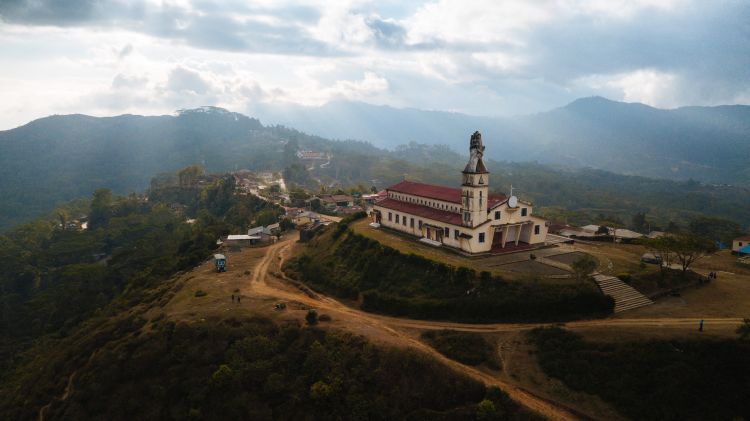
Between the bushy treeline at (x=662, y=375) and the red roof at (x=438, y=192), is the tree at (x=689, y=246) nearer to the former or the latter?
the bushy treeline at (x=662, y=375)

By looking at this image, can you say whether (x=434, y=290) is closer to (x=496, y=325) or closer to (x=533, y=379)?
(x=496, y=325)

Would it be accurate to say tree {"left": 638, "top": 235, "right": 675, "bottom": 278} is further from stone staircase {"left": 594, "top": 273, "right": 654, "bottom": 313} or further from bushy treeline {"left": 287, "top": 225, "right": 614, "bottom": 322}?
bushy treeline {"left": 287, "top": 225, "right": 614, "bottom": 322}

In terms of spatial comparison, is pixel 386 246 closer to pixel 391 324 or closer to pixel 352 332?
pixel 391 324

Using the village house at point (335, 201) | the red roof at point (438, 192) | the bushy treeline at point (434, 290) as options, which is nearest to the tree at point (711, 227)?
the red roof at point (438, 192)

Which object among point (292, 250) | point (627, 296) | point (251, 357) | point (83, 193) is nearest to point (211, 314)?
point (251, 357)

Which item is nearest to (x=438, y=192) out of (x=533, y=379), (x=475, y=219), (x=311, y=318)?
(x=475, y=219)
